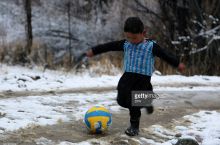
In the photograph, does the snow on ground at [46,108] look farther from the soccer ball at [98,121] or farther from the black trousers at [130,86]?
the black trousers at [130,86]

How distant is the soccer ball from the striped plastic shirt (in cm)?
64

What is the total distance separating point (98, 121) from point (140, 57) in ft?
3.06

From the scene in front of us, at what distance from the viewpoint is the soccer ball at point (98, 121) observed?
6.19 meters

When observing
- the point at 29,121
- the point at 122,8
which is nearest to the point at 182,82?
the point at 29,121

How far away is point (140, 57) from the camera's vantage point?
6.12m

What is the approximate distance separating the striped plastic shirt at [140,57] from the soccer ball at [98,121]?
0.64 meters

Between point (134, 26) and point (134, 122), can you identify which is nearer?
point (134, 26)

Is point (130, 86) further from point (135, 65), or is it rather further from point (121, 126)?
point (121, 126)

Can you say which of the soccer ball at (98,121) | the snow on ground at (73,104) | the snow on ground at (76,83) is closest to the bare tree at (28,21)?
the snow on ground at (76,83)

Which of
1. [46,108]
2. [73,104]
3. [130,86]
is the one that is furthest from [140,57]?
[73,104]

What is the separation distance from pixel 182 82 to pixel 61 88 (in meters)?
3.21

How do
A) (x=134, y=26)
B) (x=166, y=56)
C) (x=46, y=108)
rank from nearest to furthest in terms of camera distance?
(x=134, y=26) < (x=166, y=56) < (x=46, y=108)

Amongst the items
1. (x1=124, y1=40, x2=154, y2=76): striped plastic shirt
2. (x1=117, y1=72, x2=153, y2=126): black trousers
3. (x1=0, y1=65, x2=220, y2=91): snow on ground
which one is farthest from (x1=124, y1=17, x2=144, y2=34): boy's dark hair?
(x1=0, y1=65, x2=220, y2=91): snow on ground

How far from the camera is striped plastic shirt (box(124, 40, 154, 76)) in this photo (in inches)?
241
